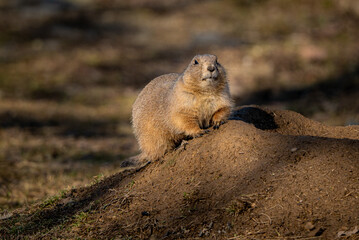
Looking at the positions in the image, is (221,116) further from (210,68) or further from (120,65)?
(120,65)

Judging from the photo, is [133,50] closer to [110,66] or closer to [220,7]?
[110,66]

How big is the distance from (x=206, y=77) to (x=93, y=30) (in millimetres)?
14233

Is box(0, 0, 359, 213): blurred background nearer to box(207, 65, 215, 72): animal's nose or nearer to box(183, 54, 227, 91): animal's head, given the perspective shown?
box(183, 54, 227, 91): animal's head

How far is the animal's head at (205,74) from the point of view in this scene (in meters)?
4.64

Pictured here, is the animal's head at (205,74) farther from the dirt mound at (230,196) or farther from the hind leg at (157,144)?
the hind leg at (157,144)

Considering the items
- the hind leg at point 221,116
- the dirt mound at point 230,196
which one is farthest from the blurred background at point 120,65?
the hind leg at point 221,116

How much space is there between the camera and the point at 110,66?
1484cm

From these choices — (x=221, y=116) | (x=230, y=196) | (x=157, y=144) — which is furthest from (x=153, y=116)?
(x=230, y=196)

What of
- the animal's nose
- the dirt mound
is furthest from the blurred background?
the animal's nose

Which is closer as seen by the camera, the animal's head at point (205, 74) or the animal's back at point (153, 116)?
the animal's head at point (205, 74)

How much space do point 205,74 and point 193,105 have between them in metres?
0.32

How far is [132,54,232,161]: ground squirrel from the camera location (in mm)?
4699

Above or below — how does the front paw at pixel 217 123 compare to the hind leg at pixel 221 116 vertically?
below

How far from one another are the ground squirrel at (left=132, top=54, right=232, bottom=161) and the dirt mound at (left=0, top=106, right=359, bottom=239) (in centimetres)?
21
